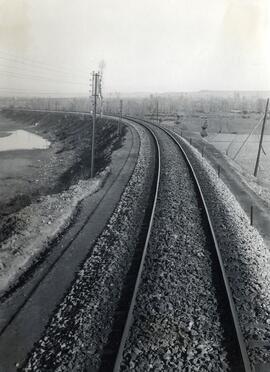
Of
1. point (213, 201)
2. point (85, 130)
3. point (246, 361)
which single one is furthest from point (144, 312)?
point (85, 130)

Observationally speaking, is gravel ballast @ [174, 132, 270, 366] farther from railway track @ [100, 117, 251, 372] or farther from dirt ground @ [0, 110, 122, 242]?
dirt ground @ [0, 110, 122, 242]

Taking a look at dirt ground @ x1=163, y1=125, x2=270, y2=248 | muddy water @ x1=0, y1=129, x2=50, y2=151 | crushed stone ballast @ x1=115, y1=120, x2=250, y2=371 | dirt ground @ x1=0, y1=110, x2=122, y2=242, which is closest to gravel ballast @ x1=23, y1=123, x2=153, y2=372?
crushed stone ballast @ x1=115, y1=120, x2=250, y2=371

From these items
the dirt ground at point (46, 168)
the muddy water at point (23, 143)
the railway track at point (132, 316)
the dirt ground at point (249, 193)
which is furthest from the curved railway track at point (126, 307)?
the muddy water at point (23, 143)

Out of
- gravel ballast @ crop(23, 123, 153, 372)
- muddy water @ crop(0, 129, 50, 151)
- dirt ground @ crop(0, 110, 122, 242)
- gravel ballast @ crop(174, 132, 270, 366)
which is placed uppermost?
gravel ballast @ crop(174, 132, 270, 366)

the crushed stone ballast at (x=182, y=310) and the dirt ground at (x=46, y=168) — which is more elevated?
the crushed stone ballast at (x=182, y=310)

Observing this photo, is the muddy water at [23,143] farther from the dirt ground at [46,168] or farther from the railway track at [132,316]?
the railway track at [132,316]

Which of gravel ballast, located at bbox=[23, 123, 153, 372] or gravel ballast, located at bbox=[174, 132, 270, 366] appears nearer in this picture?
gravel ballast, located at bbox=[23, 123, 153, 372]
